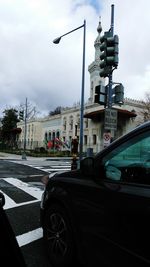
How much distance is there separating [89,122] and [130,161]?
62067 mm

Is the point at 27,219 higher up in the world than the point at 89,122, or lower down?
lower down

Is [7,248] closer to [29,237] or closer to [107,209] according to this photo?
[107,209]

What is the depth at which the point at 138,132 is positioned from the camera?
329 cm

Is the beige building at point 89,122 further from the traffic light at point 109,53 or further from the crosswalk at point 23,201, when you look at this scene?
the crosswalk at point 23,201

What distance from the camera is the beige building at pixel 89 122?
195 ft

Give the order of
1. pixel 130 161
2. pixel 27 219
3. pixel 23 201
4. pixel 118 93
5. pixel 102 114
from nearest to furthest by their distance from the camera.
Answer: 1. pixel 130 161
2. pixel 27 219
3. pixel 23 201
4. pixel 118 93
5. pixel 102 114

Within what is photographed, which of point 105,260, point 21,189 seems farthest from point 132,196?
point 21,189

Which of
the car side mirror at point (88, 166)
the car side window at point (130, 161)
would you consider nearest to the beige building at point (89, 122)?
the car side mirror at point (88, 166)

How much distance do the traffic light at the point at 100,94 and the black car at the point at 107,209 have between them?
299 inches

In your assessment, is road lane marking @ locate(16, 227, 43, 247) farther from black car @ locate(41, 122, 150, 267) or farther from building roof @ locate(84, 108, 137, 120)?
building roof @ locate(84, 108, 137, 120)

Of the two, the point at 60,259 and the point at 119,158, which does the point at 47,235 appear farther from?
the point at 119,158

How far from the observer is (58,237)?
13.5ft

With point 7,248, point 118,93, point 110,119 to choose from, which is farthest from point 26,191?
point 7,248

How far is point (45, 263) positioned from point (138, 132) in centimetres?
199
